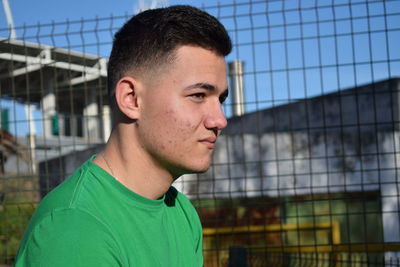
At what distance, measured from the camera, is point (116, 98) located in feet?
6.37

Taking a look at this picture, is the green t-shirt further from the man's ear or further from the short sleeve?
the man's ear

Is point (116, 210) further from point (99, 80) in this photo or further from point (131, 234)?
point (99, 80)

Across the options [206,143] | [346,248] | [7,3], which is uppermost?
[7,3]

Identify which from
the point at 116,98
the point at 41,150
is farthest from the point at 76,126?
the point at 116,98

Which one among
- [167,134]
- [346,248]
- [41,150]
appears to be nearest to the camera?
[167,134]

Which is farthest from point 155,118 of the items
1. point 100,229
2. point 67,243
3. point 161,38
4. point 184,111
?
point 67,243

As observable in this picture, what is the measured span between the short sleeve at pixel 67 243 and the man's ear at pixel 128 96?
1.43 feet

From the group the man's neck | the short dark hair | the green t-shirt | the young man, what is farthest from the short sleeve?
the short dark hair

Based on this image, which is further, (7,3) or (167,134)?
(7,3)

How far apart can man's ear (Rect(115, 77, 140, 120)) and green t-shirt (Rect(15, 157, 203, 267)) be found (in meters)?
0.21

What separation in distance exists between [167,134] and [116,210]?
299mm

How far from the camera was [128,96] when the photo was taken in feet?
6.33

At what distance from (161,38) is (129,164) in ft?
1.44

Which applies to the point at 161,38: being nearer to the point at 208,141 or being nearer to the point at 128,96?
the point at 128,96
